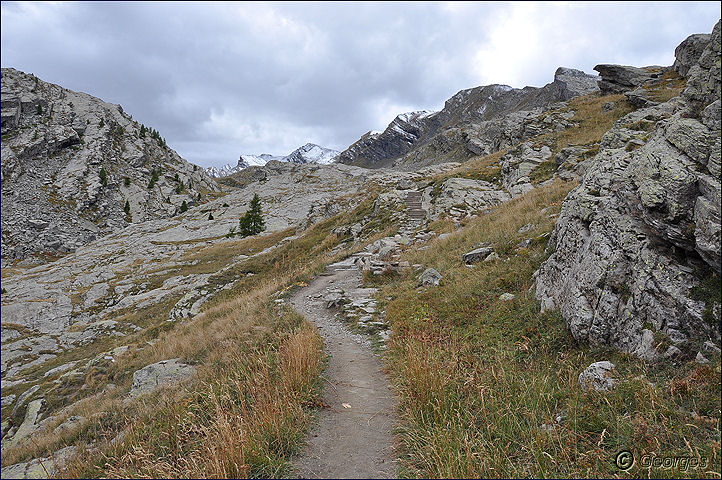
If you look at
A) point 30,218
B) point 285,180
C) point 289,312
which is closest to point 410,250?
point 289,312

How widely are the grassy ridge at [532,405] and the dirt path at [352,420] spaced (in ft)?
1.31

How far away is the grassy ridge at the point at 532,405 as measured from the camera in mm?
4293

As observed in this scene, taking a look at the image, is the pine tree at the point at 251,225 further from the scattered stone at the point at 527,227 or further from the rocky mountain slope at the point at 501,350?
the scattered stone at the point at 527,227

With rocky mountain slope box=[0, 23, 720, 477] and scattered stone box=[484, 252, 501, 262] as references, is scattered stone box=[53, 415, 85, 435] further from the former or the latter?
scattered stone box=[484, 252, 501, 262]

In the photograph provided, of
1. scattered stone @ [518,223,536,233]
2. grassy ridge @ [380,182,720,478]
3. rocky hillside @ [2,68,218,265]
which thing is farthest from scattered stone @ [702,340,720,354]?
rocky hillside @ [2,68,218,265]

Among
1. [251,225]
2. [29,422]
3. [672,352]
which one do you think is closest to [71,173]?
[251,225]

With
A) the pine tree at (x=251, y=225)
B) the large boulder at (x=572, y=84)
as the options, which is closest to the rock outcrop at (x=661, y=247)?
the pine tree at (x=251, y=225)

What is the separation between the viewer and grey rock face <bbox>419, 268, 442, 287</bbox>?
13.6 m

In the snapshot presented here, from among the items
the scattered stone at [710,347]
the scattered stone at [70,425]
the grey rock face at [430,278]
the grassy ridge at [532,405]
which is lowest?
the scattered stone at [70,425]

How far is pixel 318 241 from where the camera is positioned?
36.5 meters

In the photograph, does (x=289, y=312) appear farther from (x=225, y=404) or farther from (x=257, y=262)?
(x=257, y=262)

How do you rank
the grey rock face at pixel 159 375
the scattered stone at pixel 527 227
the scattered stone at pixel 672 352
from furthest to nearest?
1. the scattered stone at pixel 527 227
2. the grey rock face at pixel 159 375
3. the scattered stone at pixel 672 352

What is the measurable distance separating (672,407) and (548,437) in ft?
6.61

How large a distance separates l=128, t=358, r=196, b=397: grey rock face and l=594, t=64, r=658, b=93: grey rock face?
195 ft
